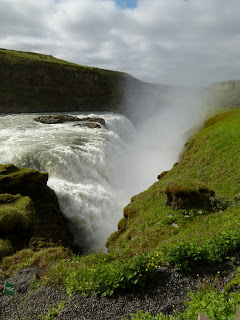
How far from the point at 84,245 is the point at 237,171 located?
15.0 meters

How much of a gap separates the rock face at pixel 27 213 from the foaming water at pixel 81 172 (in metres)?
2.30

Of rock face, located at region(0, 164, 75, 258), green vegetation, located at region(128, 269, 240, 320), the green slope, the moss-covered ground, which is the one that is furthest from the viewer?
rock face, located at region(0, 164, 75, 258)

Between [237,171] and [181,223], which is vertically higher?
[237,171]

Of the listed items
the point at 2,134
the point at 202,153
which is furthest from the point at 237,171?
the point at 2,134

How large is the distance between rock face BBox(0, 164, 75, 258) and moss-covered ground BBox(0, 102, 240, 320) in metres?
2.53

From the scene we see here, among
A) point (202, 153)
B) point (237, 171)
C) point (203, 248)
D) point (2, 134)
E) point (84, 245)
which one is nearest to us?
point (203, 248)

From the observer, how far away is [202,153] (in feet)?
84.9

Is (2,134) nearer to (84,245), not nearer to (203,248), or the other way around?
(84,245)

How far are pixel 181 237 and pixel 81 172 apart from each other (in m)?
18.7

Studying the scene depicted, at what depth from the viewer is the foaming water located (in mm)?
21641

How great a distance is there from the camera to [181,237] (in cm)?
1098

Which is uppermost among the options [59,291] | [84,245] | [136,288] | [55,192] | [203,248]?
[203,248]

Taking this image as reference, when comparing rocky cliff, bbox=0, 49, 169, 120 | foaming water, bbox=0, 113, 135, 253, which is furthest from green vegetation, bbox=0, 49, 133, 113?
foaming water, bbox=0, 113, 135, 253

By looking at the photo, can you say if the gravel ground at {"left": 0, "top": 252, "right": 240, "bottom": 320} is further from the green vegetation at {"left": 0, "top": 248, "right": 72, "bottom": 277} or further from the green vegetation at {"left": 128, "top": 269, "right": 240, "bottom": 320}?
Answer: the green vegetation at {"left": 0, "top": 248, "right": 72, "bottom": 277}
